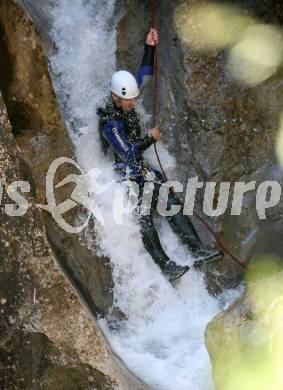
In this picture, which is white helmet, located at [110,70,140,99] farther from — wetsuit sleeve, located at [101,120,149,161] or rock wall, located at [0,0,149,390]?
rock wall, located at [0,0,149,390]

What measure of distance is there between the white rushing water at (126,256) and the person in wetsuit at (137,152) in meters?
0.22

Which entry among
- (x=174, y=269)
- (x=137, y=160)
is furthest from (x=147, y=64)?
→ (x=174, y=269)

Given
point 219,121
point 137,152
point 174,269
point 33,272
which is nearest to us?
point 33,272

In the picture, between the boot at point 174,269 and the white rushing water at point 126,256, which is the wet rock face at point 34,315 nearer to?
the white rushing water at point 126,256

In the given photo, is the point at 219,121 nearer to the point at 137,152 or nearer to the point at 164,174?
the point at 164,174

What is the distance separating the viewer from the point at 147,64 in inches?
250

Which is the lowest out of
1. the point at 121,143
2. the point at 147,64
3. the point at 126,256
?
the point at 126,256

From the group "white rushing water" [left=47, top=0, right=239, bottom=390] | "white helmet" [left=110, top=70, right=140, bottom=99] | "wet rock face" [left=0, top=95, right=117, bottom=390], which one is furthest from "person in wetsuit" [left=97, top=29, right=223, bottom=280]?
"wet rock face" [left=0, top=95, right=117, bottom=390]

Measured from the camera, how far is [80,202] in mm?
5898

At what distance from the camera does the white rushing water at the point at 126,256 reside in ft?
19.5

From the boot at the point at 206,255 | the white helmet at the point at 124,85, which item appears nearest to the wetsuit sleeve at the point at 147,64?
the white helmet at the point at 124,85

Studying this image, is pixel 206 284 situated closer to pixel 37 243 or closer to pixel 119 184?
pixel 119 184

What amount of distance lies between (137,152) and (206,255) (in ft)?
4.40

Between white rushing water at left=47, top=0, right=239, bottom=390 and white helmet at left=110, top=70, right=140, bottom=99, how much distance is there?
56 centimetres
